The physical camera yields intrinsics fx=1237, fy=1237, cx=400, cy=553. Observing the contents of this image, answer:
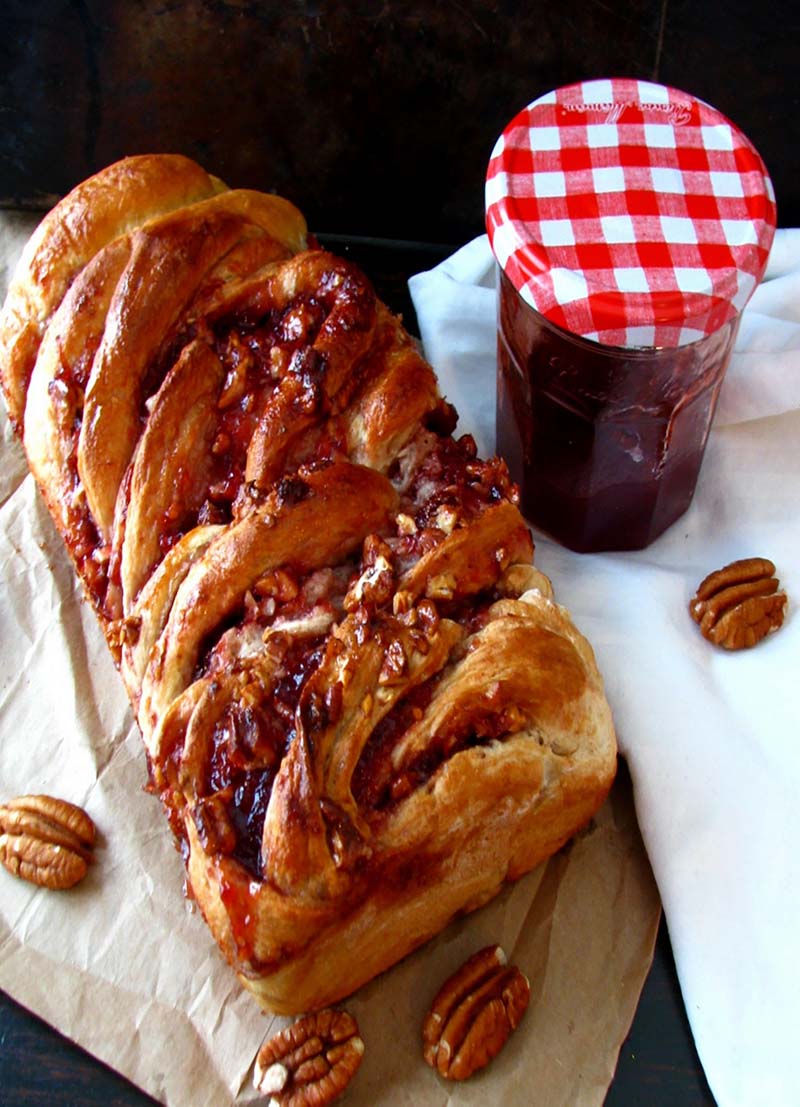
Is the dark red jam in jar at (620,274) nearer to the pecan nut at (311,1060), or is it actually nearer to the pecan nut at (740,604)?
the pecan nut at (740,604)

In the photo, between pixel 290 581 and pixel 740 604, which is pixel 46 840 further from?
pixel 740 604

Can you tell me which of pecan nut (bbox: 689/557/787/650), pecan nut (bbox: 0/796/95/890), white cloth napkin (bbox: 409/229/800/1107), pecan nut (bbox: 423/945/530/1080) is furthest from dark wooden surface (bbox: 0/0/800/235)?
pecan nut (bbox: 423/945/530/1080)

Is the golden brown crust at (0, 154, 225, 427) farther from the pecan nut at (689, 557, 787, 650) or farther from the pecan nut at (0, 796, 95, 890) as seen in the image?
the pecan nut at (689, 557, 787, 650)

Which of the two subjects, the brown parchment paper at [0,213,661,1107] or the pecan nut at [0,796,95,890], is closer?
the brown parchment paper at [0,213,661,1107]

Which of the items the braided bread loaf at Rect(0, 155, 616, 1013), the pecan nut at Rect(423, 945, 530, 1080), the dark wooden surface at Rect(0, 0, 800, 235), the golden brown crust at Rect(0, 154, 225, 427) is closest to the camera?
the braided bread loaf at Rect(0, 155, 616, 1013)

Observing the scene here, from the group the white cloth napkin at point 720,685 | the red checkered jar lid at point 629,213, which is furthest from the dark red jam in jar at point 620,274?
the white cloth napkin at point 720,685

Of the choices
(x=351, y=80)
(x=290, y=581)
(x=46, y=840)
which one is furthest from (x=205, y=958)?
(x=351, y=80)

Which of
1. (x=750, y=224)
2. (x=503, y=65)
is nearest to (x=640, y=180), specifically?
(x=750, y=224)
